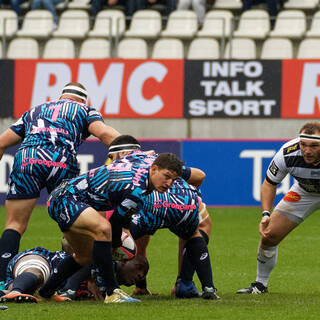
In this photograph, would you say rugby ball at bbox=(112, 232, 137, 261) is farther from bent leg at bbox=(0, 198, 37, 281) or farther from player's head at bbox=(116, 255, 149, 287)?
bent leg at bbox=(0, 198, 37, 281)

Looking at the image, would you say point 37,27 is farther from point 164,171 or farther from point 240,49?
point 164,171

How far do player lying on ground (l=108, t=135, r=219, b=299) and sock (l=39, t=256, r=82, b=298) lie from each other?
68 cm

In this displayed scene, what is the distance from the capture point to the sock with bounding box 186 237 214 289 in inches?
301

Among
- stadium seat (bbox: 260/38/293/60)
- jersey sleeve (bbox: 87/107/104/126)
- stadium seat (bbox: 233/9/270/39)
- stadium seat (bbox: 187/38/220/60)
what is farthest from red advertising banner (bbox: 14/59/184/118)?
jersey sleeve (bbox: 87/107/104/126)

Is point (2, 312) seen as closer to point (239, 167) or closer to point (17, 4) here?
point (239, 167)


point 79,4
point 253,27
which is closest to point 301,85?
point 253,27

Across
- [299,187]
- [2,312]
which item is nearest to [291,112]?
[299,187]

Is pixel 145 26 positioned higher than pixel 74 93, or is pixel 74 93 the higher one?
pixel 145 26

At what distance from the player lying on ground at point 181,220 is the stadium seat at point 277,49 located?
35.3 ft

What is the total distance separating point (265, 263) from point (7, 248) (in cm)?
240

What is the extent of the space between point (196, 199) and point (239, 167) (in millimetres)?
8812

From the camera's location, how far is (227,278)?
948 cm

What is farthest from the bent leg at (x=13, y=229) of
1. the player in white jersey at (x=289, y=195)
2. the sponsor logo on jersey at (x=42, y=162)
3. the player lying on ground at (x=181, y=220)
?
the player in white jersey at (x=289, y=195)

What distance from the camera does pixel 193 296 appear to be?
310 inches
